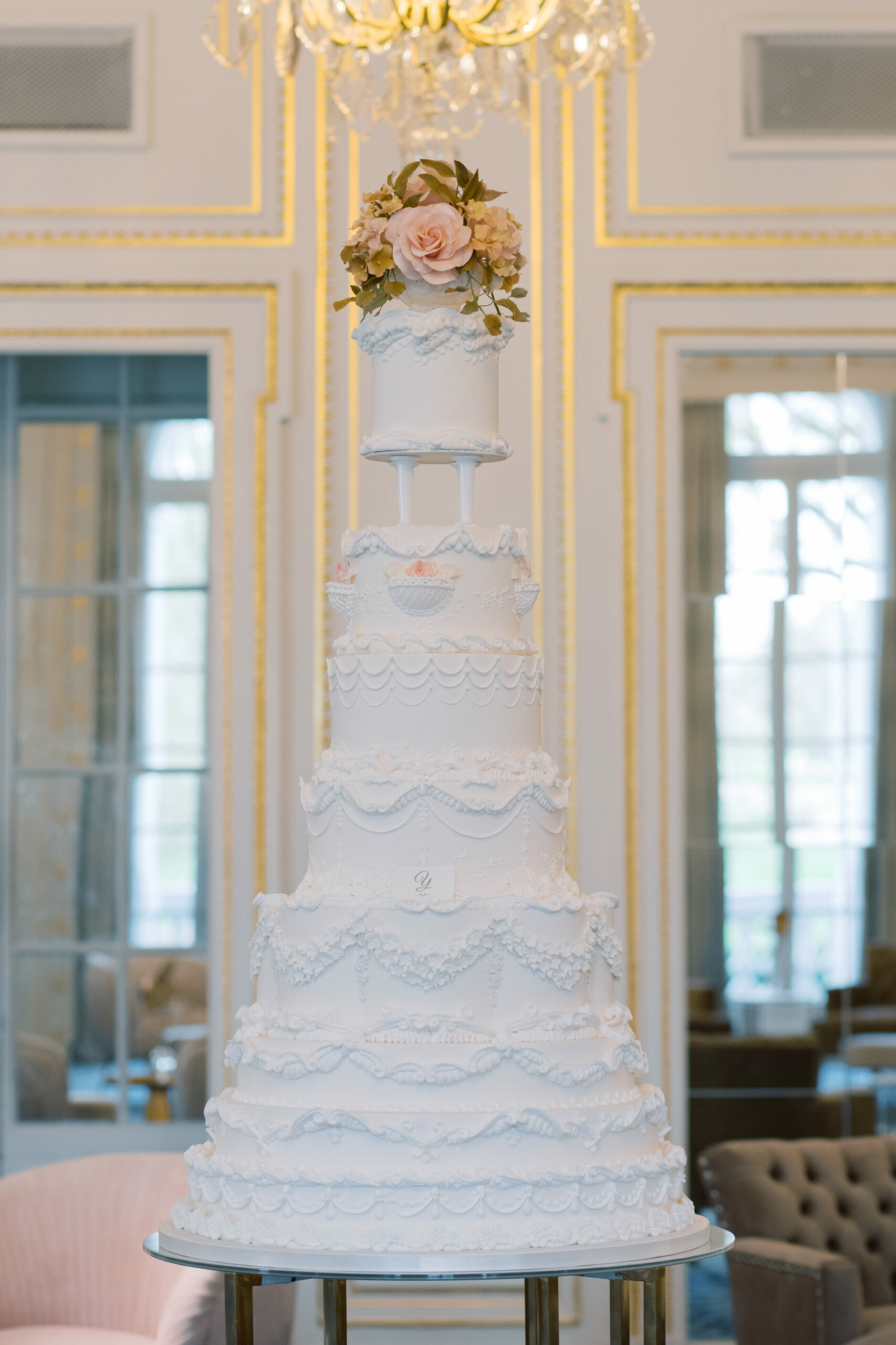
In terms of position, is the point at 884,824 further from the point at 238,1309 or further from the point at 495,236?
the point at 238,1309

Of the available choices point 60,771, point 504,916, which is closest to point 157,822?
point 60,771

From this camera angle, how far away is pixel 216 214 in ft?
15.0

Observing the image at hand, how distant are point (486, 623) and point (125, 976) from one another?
2.39 metres

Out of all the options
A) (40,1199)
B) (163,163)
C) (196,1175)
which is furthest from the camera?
(163,163)

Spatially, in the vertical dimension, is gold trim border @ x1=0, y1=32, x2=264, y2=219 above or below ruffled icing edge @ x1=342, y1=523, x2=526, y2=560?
above

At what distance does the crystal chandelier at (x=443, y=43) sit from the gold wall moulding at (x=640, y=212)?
51cm

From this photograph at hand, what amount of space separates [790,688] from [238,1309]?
2618 millimetres

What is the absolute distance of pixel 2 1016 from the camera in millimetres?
4727

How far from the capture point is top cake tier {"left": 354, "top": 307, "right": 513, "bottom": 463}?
2.76 m

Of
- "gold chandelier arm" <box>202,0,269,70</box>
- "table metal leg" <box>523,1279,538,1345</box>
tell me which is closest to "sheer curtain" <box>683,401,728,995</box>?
"gold chandelier arm" <box>202,0,269,70</box>

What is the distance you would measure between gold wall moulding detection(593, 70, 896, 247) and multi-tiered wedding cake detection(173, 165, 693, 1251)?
1870mm

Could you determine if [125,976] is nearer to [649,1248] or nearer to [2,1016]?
[2,1016]

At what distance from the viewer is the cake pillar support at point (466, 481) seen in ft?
9.26

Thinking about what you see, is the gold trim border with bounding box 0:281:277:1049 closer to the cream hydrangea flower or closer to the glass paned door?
the glass paned door
